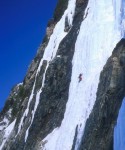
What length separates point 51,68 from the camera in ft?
111

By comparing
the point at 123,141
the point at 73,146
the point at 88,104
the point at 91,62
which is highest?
the point at 91,62

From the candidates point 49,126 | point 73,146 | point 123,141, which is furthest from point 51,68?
point 123,141

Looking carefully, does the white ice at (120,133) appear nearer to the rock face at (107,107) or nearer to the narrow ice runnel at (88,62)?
the rock face at (107,107)

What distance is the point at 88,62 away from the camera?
27.9 m

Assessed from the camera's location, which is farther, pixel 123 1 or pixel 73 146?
pixel 123 1

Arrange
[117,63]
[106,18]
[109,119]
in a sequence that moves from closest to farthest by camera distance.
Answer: [109,119] → [117,63] → [106,18]

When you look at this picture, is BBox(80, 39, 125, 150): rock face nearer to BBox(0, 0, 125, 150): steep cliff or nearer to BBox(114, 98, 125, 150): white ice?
BBox(0, 0, 125, 150): steep cliff

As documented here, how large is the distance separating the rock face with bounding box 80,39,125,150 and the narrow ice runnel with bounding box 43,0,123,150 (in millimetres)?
1224

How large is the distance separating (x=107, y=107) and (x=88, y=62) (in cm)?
738

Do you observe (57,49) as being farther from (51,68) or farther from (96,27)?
(96,27)

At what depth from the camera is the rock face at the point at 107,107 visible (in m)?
20.4

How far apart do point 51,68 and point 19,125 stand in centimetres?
841

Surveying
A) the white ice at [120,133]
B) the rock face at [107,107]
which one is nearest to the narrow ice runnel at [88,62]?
the rock face at [107,107]

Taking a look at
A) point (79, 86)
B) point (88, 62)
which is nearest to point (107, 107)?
point (79, 86)
